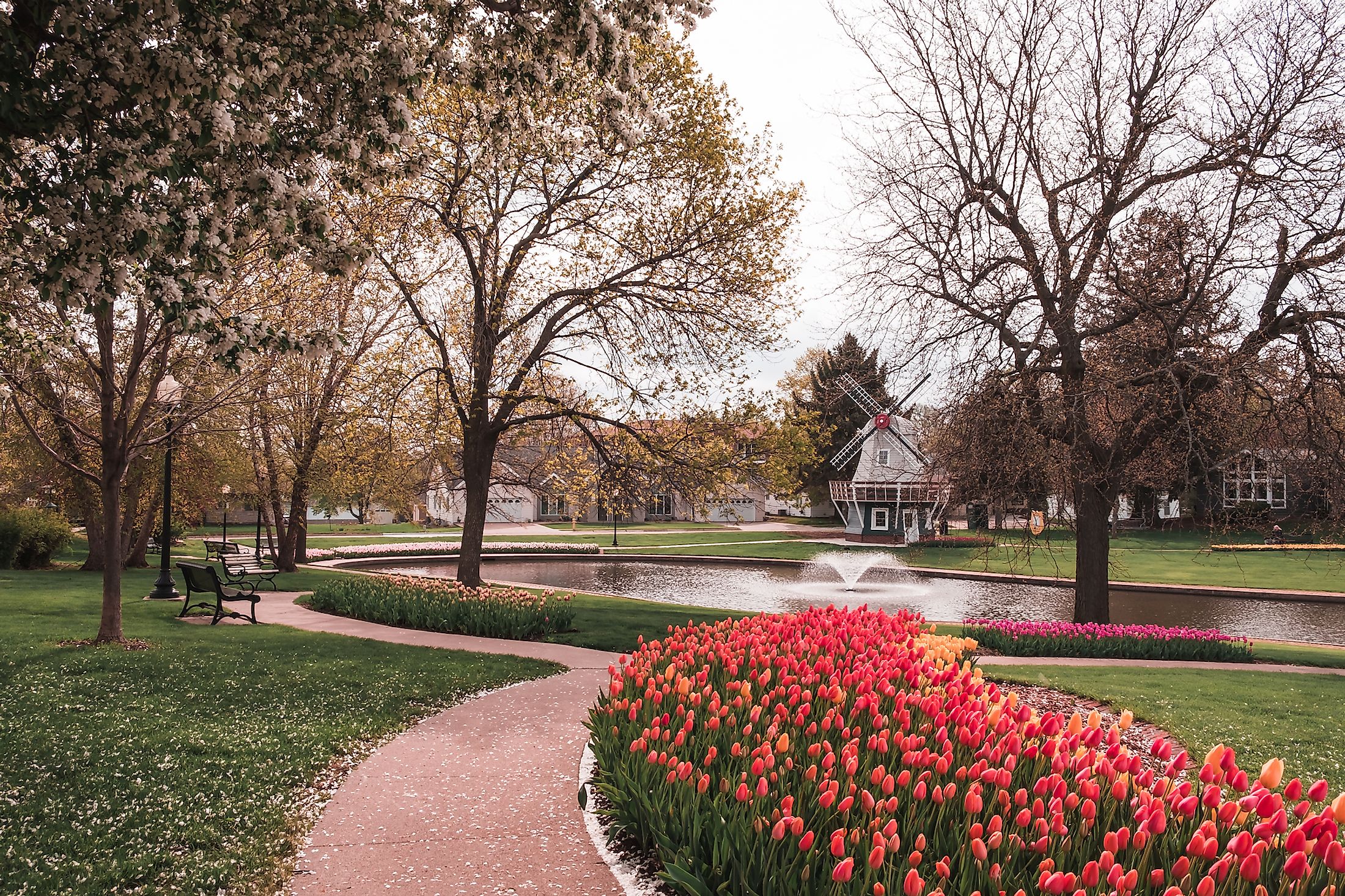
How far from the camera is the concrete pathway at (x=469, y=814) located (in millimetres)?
4539

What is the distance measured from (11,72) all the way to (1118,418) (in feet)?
52.1

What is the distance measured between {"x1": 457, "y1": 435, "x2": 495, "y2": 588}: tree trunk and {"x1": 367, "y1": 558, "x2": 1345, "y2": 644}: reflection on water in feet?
23.3

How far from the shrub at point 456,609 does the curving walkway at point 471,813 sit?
4.61 meters

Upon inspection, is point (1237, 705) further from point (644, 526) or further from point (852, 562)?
point (644, 526)

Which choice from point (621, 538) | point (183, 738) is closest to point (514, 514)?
point (621, 538)

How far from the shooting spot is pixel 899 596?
24750 millimetres

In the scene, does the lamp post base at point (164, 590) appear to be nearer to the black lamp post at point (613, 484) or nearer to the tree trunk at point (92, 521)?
the tree trunk at point (92, 521)

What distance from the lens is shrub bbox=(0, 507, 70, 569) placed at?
→ 22.8 m

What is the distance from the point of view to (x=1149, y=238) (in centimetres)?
1287

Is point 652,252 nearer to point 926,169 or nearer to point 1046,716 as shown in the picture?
point 926,169

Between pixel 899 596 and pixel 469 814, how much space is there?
20969 millimetres

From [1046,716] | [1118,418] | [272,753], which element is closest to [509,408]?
[272,753]

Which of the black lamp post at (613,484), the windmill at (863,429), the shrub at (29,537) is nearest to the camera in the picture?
the black lamp post at (613,484)

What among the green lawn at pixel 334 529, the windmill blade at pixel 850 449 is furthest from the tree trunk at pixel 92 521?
the windmill blade at pixel 850 449
